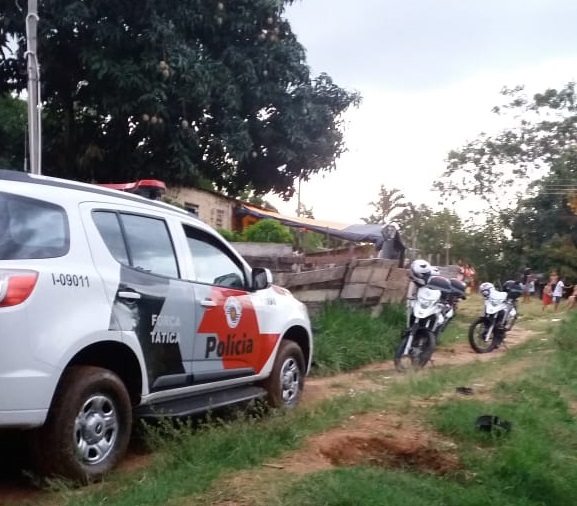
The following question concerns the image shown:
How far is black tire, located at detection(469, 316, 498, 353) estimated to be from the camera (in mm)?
13383

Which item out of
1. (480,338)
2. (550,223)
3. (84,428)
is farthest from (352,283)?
(550,223)

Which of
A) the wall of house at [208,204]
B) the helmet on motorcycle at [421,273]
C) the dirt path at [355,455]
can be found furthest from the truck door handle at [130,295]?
the wall of house at [208,204]

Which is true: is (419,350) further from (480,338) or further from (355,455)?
(355,455)

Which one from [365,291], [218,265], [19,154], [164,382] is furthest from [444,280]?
[19,154]

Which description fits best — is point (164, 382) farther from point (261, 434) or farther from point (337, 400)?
point (337, 400)

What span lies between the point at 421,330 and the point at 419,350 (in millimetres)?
240

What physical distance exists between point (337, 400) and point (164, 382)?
5.63 feet

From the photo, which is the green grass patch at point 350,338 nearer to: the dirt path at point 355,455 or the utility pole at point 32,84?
the dirt path at point 355,455

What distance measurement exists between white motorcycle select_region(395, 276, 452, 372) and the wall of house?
23.1 feet

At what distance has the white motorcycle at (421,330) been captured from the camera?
33.3 feet

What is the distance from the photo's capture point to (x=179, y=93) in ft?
44.3

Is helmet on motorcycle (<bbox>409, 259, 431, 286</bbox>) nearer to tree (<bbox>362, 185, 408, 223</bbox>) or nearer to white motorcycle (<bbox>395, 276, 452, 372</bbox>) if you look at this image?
white motorcycle (<bbox>395, 276, 452, 372</bbox>)

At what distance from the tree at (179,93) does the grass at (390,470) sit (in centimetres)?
741

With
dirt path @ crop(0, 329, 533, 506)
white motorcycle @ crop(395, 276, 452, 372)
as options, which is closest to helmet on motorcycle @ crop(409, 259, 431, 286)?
white motorcycle @ crop(395, 276, 452, 372)
